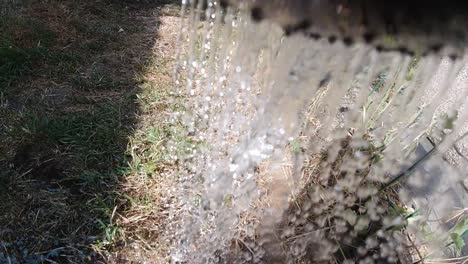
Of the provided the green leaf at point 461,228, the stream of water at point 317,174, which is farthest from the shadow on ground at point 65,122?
the green leaf at point 461,228

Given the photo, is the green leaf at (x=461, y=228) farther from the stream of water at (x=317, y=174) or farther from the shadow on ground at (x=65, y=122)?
the shadow on ground at (x=65, y=122)

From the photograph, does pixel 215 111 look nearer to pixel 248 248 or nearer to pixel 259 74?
pixel 259 74

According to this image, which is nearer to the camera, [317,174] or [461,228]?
[461,228]

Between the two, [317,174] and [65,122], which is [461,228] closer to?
[317,174]

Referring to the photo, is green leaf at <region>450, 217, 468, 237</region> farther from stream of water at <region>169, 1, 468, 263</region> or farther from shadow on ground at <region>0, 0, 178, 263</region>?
shadow on ground at <region>0, 0, 178, 263</region>

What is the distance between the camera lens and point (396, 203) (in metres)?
2.20

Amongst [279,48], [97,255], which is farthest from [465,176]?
[97,255]

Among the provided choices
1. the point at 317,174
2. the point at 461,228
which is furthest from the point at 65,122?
the point at 461,228

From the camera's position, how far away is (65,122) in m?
2.39

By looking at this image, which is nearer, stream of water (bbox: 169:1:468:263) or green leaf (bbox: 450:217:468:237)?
A: green leaf (bbox: 450:217:468:237)

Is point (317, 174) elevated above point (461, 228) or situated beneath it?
situated beneath

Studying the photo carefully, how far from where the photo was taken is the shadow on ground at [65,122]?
1.98 m

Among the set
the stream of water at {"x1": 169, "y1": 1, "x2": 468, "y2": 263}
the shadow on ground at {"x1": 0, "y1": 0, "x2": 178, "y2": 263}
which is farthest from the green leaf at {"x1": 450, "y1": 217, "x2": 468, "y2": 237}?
the shadow on ground at {"x1": 0, "y1": 0, "x2": 178, "y2": 263}

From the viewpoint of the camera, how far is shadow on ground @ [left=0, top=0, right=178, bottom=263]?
1976 mm
